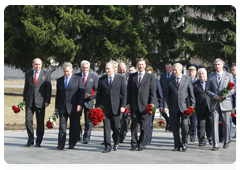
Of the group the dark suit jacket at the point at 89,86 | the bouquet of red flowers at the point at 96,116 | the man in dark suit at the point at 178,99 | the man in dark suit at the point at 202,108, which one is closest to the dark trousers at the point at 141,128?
the man in dark suit at the point at 178,99

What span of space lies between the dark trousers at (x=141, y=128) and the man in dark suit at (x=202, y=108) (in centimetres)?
163

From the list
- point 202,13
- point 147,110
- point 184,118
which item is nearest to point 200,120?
→ point 184,118

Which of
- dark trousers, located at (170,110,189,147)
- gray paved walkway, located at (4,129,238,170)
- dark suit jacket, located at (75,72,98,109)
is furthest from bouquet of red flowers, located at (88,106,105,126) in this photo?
dark trousers, located at (170,110,189,147)

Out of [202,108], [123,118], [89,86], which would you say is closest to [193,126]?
[202,108]

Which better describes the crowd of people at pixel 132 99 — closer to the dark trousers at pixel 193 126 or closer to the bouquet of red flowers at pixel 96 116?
the bouquet of red flowers at pixel 96 116

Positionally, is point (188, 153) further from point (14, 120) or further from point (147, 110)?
point (14, 120)

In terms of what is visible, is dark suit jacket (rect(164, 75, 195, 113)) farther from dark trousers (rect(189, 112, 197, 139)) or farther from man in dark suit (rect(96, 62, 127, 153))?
dark trousers (rect(189, 112, 197, 139))

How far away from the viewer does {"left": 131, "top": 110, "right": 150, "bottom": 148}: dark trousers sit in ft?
29.0

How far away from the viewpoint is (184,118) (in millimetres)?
8906

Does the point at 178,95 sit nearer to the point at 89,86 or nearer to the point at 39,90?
the point at 89,86

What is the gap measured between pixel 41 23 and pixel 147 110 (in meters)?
21.4

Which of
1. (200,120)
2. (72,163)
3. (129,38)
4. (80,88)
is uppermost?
(129,38)

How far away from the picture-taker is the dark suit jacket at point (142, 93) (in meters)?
8.88

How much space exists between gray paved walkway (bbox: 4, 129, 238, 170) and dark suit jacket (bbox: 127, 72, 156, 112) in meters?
1.05
